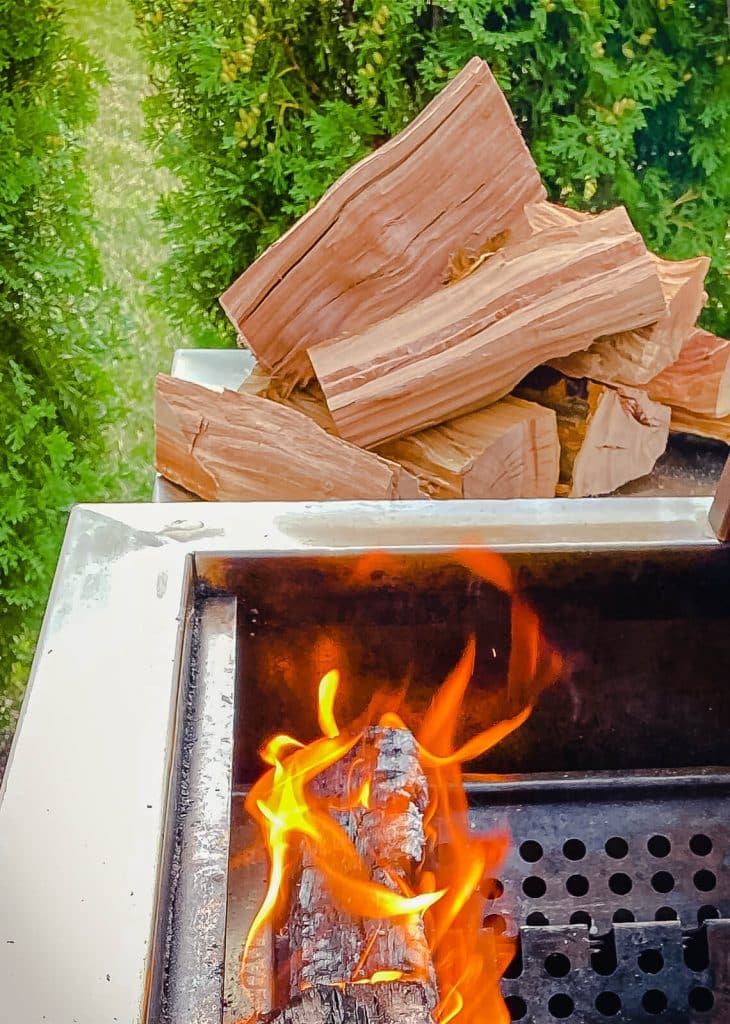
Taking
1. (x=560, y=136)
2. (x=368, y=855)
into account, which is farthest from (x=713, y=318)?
(x=368, y=855)

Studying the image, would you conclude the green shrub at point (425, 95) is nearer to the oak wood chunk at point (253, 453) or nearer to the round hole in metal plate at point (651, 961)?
the oak wood chunk at point (253, 453)

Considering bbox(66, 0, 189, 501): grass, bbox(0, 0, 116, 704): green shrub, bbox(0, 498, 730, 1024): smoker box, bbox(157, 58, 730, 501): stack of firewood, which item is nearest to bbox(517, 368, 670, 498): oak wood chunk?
bbox(157, 58, 730, 501): stack of firewood

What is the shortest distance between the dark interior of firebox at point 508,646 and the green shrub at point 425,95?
1455 mm

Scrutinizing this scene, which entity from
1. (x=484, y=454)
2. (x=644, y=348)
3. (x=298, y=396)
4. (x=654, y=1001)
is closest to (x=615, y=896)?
(x=654, y=1001)

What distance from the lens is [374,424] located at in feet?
5.55

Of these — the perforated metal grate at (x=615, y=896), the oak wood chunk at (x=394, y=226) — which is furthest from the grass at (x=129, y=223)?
the perforated metal grate at (x=615, y=896)

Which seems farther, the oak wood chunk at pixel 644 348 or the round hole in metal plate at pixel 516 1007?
the oak wood chunk at pixel 644 348

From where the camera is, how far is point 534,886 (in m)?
1.14

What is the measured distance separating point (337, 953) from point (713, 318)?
2.06 metres

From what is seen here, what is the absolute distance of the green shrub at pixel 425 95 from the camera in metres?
2.21

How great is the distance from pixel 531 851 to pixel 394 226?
3.78 feet

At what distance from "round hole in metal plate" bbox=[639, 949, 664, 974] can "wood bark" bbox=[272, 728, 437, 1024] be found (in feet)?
0.86

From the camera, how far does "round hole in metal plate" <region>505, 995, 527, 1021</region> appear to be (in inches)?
39.7

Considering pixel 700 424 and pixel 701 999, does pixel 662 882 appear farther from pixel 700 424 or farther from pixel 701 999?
pixel 700 424
